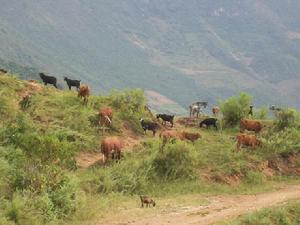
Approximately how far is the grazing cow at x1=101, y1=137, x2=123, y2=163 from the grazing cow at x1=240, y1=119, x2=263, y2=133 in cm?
936

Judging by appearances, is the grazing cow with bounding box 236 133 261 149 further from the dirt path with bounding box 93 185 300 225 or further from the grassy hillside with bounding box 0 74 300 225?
the dirt path with bounding box 93 185 300 225

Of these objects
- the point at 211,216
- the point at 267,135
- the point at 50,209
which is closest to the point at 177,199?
the point at 211,216

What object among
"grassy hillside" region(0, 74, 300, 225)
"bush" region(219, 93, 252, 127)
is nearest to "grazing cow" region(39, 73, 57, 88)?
"grassy hillside" region(0, 74, 300, 225)

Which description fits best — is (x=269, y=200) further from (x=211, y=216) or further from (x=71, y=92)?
(x=71, y=92)

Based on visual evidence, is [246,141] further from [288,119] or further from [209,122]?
[209,122]

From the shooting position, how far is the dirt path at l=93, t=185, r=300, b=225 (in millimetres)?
19383

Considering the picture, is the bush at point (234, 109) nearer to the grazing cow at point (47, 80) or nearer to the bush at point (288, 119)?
the bush at point (288, 119)

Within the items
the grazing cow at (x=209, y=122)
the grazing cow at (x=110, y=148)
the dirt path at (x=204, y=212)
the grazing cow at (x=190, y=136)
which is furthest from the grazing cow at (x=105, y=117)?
the dirt path at (x=204, y=212)

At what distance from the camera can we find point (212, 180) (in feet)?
86.4

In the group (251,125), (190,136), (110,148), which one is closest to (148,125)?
(190,136)

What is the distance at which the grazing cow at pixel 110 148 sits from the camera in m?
25.9

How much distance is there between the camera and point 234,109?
117 ft

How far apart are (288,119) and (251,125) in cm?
191

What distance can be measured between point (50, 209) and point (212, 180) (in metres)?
9.13
